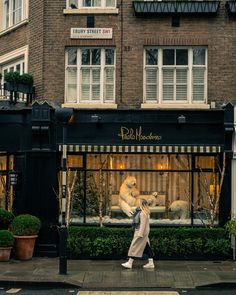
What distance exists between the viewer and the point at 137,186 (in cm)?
1587

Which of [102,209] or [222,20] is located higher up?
[222,20]

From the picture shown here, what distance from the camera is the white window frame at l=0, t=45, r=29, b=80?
1677 cm

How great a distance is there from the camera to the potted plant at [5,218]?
14.9 m

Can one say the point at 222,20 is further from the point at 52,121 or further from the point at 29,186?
the point at 29,186

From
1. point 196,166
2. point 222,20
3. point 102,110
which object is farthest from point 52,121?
point 222,20

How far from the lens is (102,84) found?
16125 mm

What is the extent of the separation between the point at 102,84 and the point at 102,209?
11.8 feet

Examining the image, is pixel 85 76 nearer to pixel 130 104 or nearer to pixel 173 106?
pixel 130 104

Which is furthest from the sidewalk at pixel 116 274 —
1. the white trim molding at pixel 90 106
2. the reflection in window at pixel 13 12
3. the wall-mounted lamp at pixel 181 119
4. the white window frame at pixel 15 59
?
the reflection in window at pixel 13 12

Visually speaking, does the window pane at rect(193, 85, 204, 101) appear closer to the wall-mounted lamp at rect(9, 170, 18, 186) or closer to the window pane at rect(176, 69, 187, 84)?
the window pane at rect(176, 69, 187, 84)

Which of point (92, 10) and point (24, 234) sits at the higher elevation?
point (92, 10)

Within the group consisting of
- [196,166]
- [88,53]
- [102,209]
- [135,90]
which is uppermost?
[88,53]

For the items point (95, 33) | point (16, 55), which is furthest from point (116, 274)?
point (16, 55)

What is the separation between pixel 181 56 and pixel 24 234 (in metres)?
6.74
